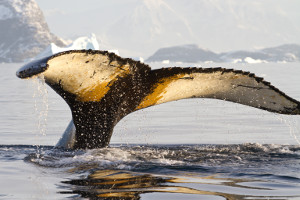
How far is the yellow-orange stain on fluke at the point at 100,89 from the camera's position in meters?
4.83

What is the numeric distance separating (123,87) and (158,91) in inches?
14.2

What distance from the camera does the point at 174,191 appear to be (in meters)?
4.11

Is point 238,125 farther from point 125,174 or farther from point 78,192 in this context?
point 78,192

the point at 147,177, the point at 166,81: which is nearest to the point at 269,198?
the point at 147,177

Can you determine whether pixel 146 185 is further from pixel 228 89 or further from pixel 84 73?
pixel 228 89

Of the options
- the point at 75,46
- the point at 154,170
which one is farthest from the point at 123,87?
the point at 75,46

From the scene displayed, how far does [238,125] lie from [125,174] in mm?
6599

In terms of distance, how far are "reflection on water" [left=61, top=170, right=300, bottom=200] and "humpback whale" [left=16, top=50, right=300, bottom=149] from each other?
764 mm

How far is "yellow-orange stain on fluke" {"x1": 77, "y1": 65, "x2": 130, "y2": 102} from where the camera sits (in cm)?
483

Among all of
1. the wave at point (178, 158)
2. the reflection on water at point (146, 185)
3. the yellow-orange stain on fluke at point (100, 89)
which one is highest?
the yellow-orange stain on fluke at point (100, 89)

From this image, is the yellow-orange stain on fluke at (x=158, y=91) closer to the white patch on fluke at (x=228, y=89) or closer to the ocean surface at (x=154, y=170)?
the white patch on fluke at (x=228, y=89)

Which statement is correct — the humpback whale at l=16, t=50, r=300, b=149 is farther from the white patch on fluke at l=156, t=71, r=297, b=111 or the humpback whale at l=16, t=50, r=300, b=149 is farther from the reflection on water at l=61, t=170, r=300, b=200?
the reflection on water at l=61, t=170, r=300, b=200

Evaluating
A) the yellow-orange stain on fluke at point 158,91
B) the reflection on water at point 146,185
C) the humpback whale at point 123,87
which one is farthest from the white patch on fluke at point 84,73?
the reflection on water at point 146,185

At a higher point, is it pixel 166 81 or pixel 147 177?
pixel 166 81
